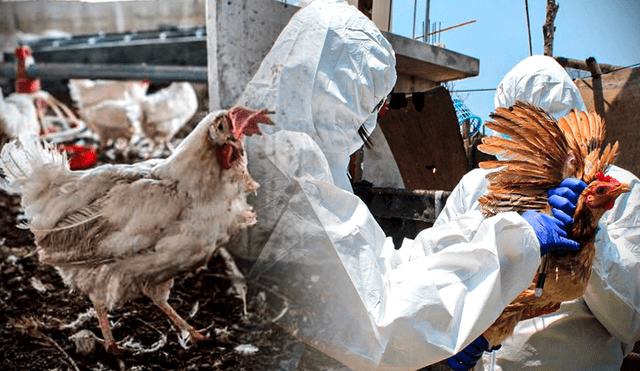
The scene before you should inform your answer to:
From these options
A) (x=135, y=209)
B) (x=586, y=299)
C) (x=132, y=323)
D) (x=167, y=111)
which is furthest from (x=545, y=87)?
(x=132, y=323)

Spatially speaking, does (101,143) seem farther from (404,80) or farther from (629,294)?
(404,80)

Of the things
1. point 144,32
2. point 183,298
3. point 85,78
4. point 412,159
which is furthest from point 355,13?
point 412,159

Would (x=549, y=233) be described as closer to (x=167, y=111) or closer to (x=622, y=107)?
(x=167, y=111)

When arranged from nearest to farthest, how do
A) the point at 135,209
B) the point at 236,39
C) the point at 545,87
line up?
the point at 135,209, the point at 236,39, the point at 545,87

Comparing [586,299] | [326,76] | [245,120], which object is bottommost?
[586,299]

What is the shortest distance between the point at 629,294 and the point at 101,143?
1592 mm

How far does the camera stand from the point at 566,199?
108 centimetres

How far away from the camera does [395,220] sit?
238 cm

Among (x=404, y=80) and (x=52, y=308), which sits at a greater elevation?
(x=404, y=80)

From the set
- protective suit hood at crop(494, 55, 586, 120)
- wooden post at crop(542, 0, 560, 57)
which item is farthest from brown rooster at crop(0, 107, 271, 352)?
wooden post at crop(542, 0, 560, 57)

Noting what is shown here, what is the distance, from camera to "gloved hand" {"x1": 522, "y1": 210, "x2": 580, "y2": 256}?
0.99m

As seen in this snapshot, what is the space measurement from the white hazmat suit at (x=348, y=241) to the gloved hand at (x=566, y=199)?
207mm

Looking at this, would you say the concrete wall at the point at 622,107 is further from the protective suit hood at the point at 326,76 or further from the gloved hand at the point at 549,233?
the protective suit hood at the point at 326,76

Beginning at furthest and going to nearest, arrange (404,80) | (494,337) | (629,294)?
(404,80) → (629,294) → (494,337)
